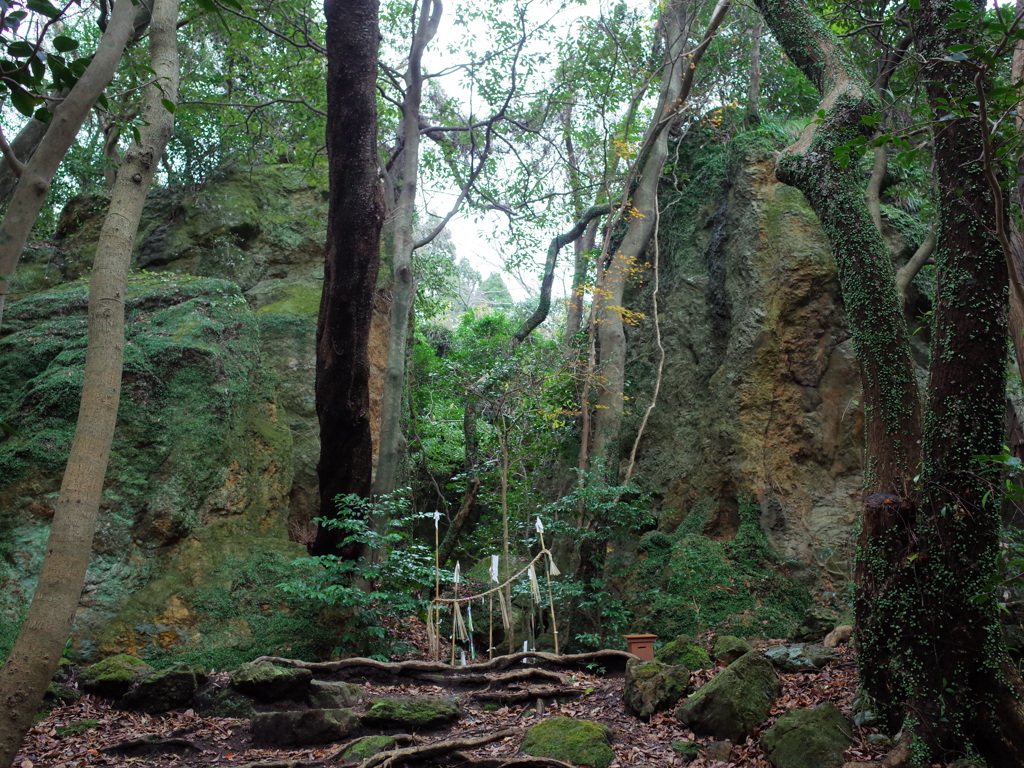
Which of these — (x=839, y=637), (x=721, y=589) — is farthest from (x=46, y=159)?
(x=721, y=589)

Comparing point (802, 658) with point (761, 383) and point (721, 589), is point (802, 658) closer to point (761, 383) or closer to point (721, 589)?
point (721, 589)

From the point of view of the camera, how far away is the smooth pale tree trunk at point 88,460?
3586 millimetres

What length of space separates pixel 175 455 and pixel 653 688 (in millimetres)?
5369

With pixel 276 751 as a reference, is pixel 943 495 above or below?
above

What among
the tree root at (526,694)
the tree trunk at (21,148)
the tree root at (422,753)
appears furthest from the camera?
the tree trunk at (21,148)

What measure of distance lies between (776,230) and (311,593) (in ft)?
26.5

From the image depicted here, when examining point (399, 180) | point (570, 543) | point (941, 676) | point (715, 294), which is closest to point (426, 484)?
point (570, 543)

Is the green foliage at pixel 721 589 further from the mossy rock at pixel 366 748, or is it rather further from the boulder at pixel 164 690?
the boulder at pixel 164 690

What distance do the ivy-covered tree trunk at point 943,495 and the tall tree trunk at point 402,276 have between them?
5.40m

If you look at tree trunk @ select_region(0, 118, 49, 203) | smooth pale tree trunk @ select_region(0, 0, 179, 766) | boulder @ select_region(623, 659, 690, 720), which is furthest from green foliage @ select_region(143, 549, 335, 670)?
tree trunk @ select_region(0, 118, 49, 203)

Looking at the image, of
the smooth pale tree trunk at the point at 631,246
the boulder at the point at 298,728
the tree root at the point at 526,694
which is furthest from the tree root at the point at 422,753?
the smooth pale tree trunk at the point at 631,246

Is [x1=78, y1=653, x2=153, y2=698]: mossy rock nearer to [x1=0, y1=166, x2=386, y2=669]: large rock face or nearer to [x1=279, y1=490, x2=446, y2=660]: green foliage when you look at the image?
[x1=0, y1=166, x2=386, y2=669]: large rock face

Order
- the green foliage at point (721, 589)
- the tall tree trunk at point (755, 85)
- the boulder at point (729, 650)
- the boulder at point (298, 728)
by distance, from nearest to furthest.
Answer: the boulder at point (298, 728) < the boulder at point (729, 650) < the green foliage at point (721, 589) < the tall tree trunk at point (755, 85)

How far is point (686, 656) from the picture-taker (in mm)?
5844
